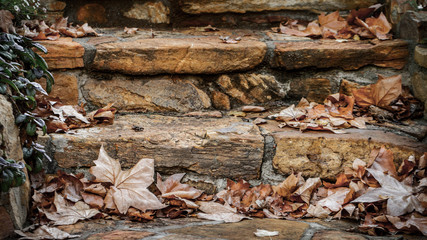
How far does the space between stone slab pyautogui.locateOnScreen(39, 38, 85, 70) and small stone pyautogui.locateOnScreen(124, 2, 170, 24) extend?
0.72 metres

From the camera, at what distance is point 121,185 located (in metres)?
1.61

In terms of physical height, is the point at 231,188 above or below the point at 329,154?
below

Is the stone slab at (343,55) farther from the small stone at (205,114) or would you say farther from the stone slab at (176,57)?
the small stone at (205,114)

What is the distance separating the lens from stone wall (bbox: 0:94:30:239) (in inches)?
50.4

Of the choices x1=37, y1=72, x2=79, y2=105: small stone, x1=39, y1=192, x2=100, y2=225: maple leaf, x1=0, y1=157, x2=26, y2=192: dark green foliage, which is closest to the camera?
x1=0, y1=157, x2=26, y2=192: dark green foliage

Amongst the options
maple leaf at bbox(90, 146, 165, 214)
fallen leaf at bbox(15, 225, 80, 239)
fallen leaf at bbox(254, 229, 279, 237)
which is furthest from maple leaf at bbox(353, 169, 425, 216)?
fallen leaf at bbox(15, 225, 80, 239)

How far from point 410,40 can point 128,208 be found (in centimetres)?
178

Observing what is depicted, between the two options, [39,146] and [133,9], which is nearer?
[39,146]

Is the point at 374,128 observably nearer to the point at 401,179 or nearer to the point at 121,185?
the point at 401,179

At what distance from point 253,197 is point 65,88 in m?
1.17

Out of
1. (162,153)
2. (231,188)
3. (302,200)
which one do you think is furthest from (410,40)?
(162,153)

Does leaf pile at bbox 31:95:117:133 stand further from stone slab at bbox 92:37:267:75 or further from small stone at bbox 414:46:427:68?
small stone at bbox 414:46:427:68

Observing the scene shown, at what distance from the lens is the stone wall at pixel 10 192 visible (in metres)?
1.28

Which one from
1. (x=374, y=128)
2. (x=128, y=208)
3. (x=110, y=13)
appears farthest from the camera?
(x=110, y=13)
